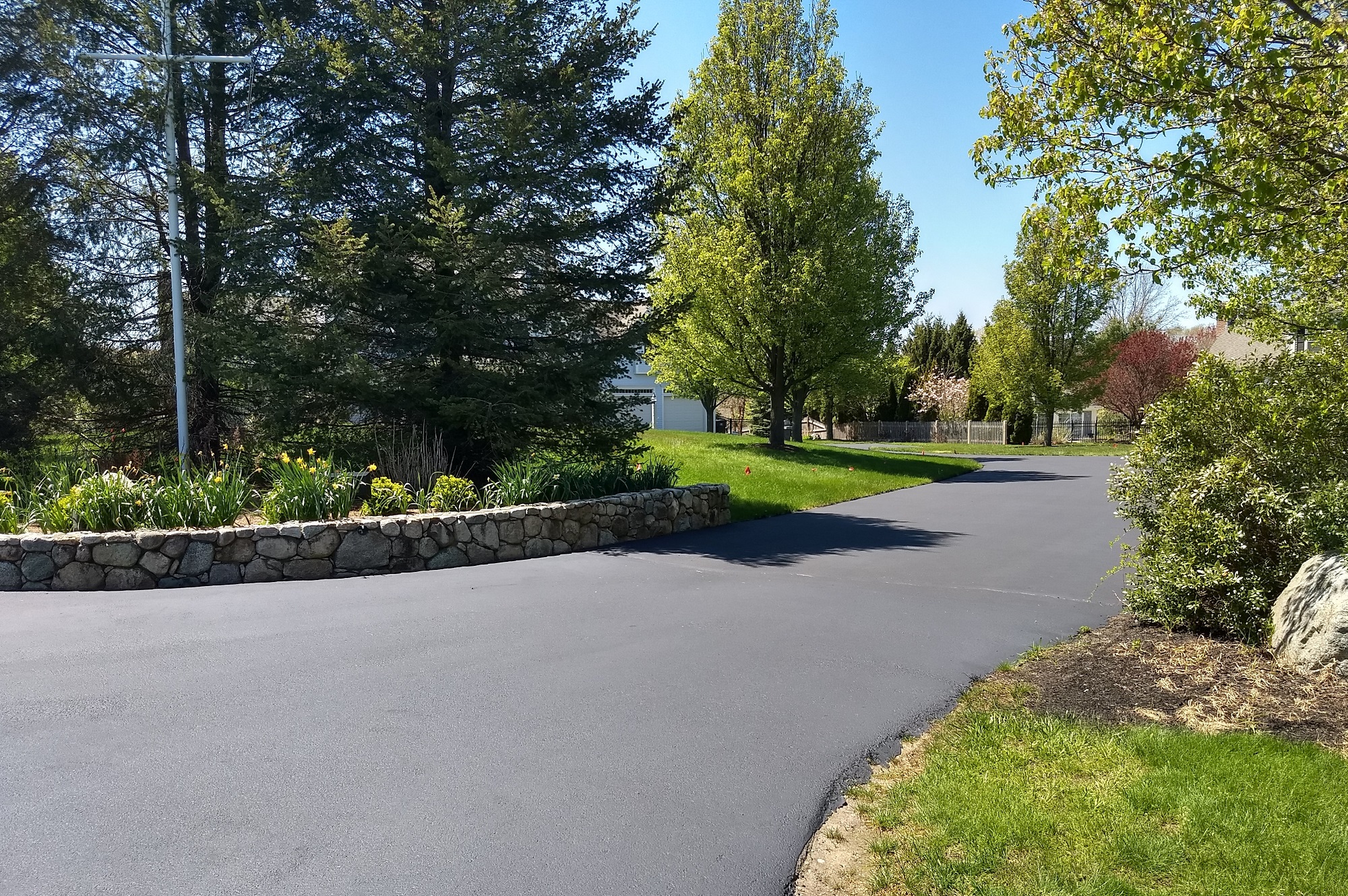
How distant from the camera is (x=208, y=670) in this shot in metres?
5.26

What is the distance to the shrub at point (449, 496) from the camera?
975cm

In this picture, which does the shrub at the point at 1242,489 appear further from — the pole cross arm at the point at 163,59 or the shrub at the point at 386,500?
the pole cross arm at the point at 163,59

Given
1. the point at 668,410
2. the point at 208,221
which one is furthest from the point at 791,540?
the point at 668,410

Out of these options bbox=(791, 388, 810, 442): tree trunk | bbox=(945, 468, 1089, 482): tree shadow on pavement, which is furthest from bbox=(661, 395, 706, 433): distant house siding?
bbox=(945, 468, 1089, 482): tree shadow on pavement

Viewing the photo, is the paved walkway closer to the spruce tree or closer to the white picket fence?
the spruce tree

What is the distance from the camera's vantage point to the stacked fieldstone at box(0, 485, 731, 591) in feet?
25.7

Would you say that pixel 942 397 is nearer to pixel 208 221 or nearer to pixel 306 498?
pixel 208 221

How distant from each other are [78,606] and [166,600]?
0.65m

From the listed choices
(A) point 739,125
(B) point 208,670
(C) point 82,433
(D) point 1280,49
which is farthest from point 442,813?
(A) point 739,125

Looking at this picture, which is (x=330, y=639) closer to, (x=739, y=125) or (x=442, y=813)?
(x=442, y=813)

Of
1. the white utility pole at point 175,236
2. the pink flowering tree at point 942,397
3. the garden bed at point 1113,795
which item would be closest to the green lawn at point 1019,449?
the pink flowering tree at point 942,397

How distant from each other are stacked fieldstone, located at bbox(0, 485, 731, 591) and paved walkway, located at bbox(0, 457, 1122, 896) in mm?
412

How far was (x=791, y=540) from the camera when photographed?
10.8 metres

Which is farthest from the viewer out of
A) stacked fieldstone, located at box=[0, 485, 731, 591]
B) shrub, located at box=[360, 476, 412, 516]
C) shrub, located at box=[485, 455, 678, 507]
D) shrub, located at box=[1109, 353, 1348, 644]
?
shrub, located at box=[485, 455, 678, 507]
